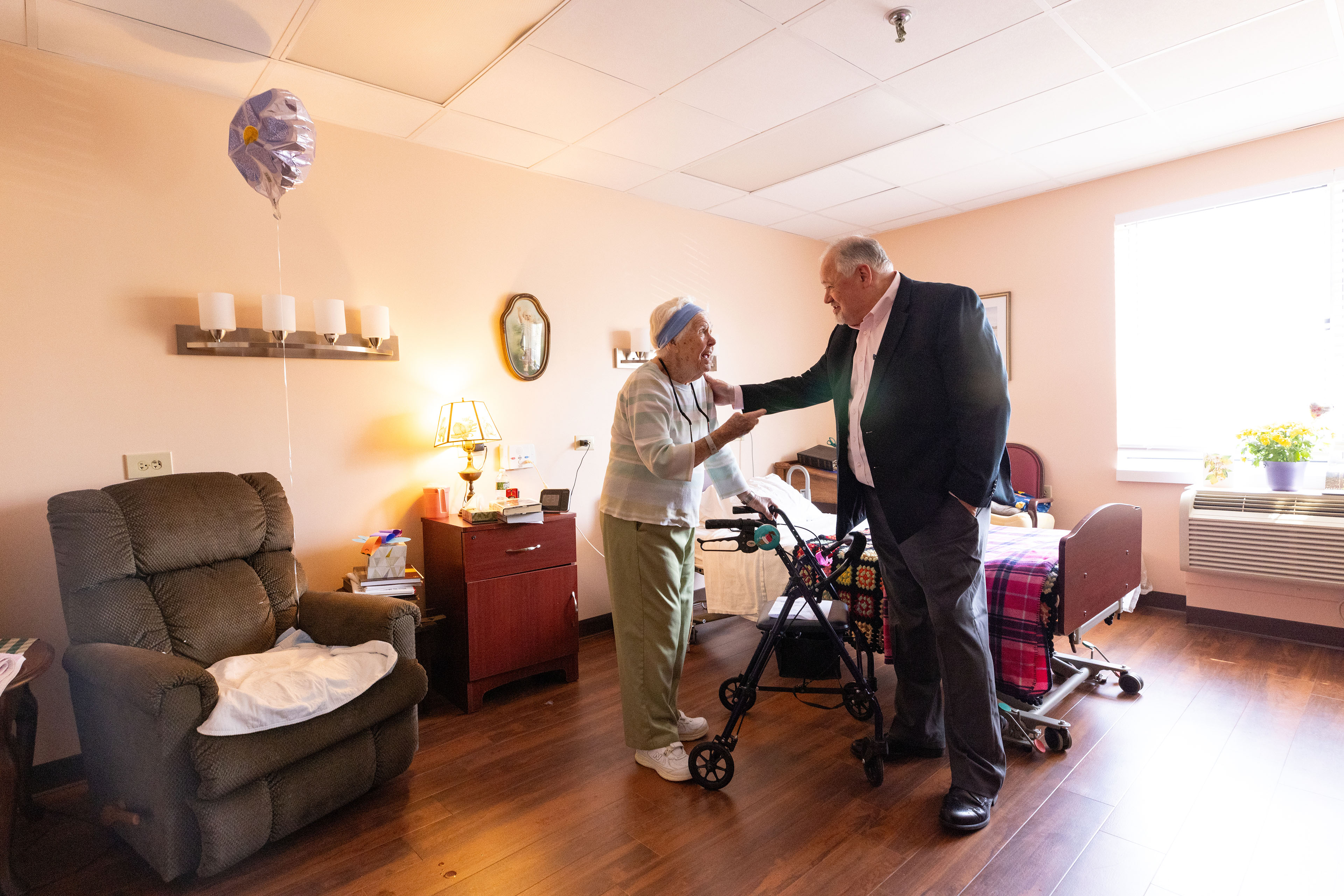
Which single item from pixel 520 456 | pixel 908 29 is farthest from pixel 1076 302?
pixel 520 456

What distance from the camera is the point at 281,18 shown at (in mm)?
2293

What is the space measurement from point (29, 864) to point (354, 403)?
1.86 meters

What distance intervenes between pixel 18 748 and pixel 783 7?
322cm

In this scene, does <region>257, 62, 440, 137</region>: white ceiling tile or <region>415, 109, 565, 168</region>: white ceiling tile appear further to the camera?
<region>415, 109, 565, 168</region>: white ceiling tile

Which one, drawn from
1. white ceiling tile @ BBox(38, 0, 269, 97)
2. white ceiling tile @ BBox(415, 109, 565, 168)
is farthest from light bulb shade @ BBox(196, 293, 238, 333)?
white ceiling tile @ BBox(415, 109, 565, 168)

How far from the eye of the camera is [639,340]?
4.29m

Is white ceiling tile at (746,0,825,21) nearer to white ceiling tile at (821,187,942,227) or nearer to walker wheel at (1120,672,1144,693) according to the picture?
white ceiling tile at (821,187,942,227)

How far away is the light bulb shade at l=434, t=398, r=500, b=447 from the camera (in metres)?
3.31

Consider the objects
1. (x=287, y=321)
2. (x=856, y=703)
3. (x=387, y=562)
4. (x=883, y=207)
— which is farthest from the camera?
(x=883, y=207)

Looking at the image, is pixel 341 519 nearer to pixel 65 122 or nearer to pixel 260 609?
pixel 260 609

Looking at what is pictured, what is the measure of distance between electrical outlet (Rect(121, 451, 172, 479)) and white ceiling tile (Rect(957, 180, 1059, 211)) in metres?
4.61

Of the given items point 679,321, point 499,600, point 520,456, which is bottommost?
point 499,600

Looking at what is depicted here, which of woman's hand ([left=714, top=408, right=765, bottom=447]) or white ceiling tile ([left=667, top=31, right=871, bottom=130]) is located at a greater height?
white ceiling tile ([left=667, top=31, right=871, bottom=130])

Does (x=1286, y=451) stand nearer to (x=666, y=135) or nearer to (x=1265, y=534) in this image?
(x=1265, y=534)
